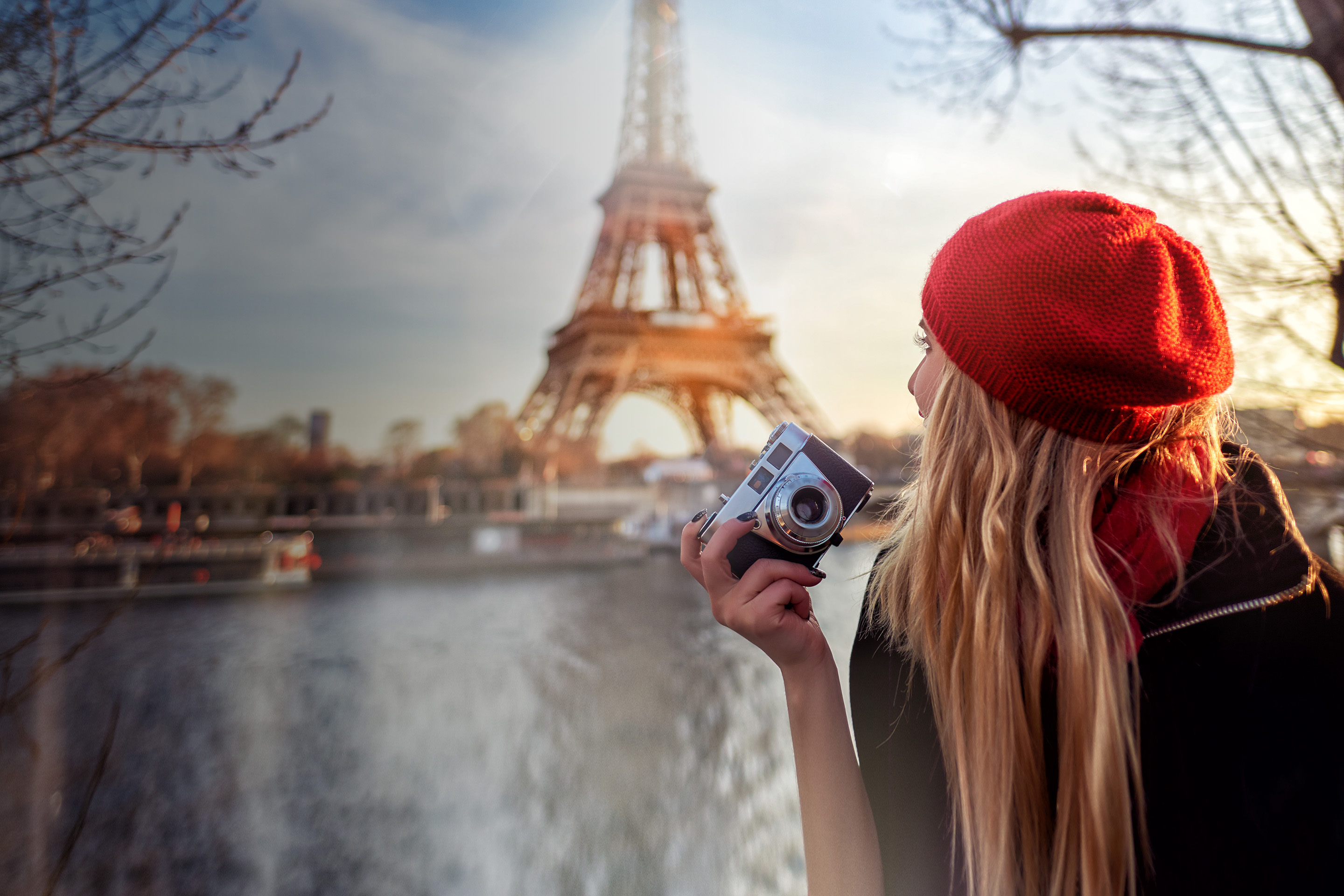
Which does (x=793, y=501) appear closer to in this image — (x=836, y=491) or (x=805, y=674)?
(x=836, y=491)

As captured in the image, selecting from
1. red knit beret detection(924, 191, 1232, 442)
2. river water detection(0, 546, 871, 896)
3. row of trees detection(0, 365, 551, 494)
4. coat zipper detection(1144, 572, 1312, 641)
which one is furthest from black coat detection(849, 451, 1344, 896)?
row of trees detection(0, 365, 551, 494)

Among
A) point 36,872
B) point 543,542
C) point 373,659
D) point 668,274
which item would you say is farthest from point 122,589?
point 668,274

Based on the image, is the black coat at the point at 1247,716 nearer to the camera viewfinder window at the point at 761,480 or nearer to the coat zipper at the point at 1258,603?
the coat zipper at the point at 1258,603

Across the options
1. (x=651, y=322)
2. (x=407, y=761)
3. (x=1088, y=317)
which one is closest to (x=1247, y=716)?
(x=1088, y=317)

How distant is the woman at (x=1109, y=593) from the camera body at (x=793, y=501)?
0.43 feet

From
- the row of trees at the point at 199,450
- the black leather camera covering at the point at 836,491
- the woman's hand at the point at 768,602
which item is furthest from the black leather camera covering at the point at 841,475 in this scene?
the row of trees at the point at 199,450

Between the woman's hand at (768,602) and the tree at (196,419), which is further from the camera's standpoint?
the tree at (196,419)

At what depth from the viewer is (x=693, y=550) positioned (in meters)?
0.78

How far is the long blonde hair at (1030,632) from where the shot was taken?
510 mm

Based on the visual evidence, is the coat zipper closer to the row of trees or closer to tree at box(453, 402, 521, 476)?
the row of trees

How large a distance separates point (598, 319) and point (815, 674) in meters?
13.7

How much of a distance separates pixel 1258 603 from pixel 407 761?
5.96 metres

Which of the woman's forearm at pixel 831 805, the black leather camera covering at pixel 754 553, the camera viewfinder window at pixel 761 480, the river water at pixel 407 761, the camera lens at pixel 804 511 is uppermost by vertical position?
the camera viewfinder window at pixel 761 480

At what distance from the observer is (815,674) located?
2.19 ft
